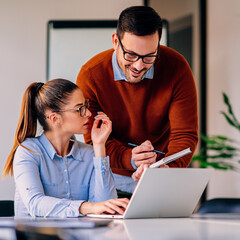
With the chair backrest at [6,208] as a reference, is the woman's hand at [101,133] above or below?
above

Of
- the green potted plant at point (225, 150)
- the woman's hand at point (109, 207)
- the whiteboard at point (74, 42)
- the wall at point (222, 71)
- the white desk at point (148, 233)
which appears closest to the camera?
the white desk at point (148, 233)

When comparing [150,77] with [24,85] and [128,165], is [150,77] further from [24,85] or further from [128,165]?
[24,85]

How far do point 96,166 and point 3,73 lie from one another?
163 cm

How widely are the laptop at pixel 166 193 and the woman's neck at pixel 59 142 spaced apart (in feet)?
1.58

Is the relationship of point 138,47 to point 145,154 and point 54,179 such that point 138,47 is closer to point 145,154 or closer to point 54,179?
point 145,154

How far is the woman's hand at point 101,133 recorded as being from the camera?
1842mm

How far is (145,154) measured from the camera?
5.79 feet

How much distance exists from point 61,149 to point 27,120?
7.6 inches

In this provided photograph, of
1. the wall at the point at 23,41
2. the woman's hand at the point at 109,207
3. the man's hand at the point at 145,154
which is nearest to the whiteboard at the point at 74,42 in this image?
the wall at the point at 23,41

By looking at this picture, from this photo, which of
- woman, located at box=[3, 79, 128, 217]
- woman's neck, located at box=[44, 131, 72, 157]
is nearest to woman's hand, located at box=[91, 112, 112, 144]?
woman, located at box=[3, 79, 128, 217]

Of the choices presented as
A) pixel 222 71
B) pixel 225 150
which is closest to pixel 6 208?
pixel 225 150

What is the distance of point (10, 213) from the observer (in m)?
1.73

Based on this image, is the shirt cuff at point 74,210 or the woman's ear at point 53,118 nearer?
the shirt cuff at point 74,210

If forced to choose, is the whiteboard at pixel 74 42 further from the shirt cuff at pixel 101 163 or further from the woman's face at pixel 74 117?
the shirt cuff at pixel 101 163
